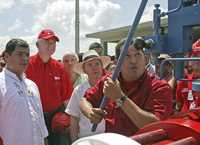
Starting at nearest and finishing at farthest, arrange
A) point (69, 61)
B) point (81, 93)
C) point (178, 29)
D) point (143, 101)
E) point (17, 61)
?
point (143, 101), point (178, 29), point (17, 61), point (81, 93), point (69, 61)

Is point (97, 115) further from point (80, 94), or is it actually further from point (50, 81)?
point (50, 81)

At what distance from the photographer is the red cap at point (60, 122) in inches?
199

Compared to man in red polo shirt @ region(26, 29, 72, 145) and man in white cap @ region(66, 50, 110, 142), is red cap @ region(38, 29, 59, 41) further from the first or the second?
man in white cap @ region(66, 50, 110, 142)

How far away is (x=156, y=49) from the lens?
327cm

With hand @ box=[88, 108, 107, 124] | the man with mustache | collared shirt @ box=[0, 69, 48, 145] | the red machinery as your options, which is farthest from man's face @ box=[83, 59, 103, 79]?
the red machinery

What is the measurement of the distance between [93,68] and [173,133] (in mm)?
3329

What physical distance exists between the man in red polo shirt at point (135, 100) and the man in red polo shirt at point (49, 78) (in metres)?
2.65

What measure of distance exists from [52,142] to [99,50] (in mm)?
1714

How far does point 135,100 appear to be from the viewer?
2729mm

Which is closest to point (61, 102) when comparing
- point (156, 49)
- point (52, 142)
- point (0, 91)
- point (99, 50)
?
point (52, 142)

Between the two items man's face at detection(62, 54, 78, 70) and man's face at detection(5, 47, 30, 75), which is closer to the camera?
man's face at detection(5, 47, 30, 75)

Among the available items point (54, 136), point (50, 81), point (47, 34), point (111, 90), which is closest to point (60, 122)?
point (54, 136)

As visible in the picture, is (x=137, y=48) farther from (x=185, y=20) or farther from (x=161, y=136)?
(x=161, y=136)

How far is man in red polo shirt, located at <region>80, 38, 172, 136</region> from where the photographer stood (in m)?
2.54
